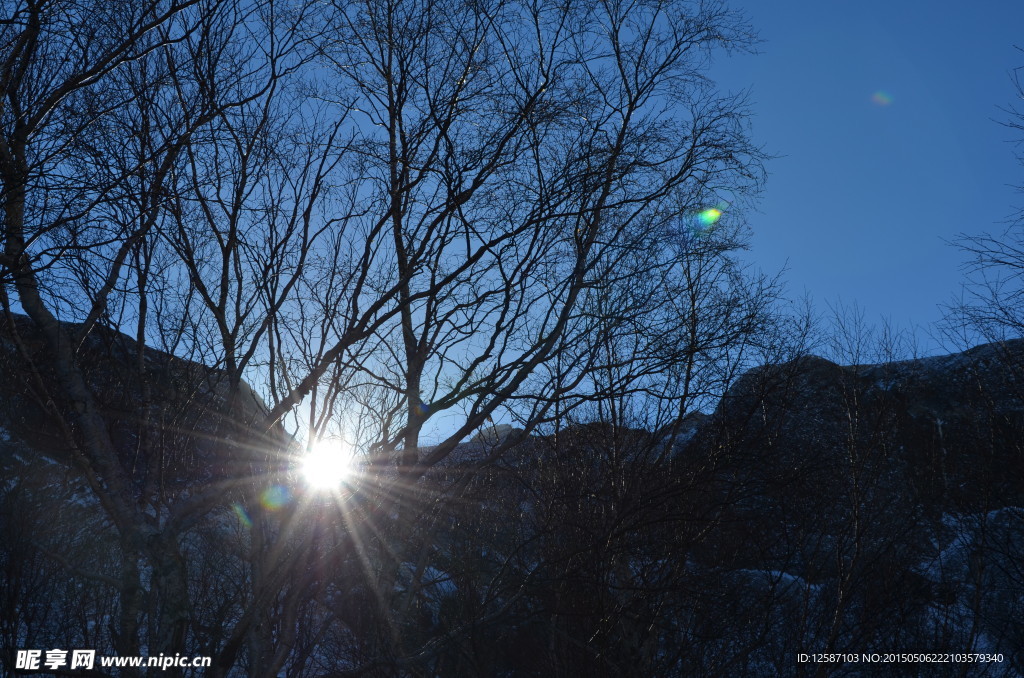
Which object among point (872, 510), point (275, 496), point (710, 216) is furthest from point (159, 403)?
point (872, 510)

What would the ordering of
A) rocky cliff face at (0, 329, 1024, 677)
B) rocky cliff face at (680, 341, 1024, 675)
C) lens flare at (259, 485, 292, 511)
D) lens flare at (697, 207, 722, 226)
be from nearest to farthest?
lens flare at (259, 485, 292, 511)
rocky cliff face at (0, 329, 1024, 677)
lens flare at (697, 207, 722, 226)
rocky cliff face at (680, 341, 1024, 675)

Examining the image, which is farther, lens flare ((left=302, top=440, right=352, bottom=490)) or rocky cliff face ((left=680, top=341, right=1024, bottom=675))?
rocky cliff face ((left=680, top=341, right=1024, bottom=675))

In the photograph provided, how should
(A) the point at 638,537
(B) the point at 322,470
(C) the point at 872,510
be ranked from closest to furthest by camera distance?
(B) the point at 322,470
(A) the point at 638,537
(C) the point at 872,510

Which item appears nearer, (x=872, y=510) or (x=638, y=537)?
(x=638, y=537)

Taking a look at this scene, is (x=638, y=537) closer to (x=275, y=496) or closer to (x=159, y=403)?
(x=275, y=496)

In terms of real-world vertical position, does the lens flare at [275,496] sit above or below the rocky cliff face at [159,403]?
below

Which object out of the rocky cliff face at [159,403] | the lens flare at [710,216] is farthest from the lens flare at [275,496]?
the lens flare at [710,216]

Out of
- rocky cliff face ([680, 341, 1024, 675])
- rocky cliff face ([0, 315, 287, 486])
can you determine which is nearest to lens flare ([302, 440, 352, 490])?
rocky cliff face ([0, 315, 287, 486])

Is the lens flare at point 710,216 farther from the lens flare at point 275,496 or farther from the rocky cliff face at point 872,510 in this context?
the lens flare at point 275,496

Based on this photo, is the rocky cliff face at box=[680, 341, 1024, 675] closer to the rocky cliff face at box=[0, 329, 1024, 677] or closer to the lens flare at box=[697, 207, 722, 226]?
the rocky cliff face at box=[0, 329, 1024, 677]

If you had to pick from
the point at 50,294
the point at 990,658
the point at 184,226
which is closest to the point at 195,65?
the point at 184,226

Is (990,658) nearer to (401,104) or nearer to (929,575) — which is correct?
(929,575)

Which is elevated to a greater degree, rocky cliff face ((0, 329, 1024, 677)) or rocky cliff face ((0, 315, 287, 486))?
rocky cliff face ((0, 315, 287, 486))

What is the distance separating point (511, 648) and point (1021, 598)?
6.93 m
